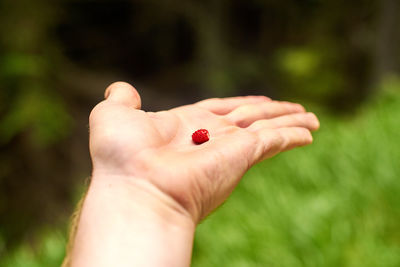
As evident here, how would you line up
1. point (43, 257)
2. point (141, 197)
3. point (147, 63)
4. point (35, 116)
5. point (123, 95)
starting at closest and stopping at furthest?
1. point (141, 197)
2. point (123, 95)
3. point (43, 257)
4. point (35, 116)
5. point (147, 63)

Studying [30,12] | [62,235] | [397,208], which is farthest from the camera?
[30,12]

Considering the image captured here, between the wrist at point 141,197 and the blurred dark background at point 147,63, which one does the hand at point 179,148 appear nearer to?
the wrist at point 141,197

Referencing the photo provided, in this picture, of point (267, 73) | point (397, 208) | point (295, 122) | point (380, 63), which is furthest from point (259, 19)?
point (295, 122)

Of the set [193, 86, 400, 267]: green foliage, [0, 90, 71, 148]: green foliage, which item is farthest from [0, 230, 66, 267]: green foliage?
[0, 90, 71, 148]: green foliage

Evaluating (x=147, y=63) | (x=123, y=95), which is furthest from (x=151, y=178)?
(x=147, y=63)

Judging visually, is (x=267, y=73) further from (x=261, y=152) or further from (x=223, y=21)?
(x=261, y=152)

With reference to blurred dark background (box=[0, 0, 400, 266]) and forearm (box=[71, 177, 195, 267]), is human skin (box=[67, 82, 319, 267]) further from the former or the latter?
blurred dark background (box=[0, 0, 400, 266])

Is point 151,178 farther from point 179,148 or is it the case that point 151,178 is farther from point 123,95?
point 123,95
